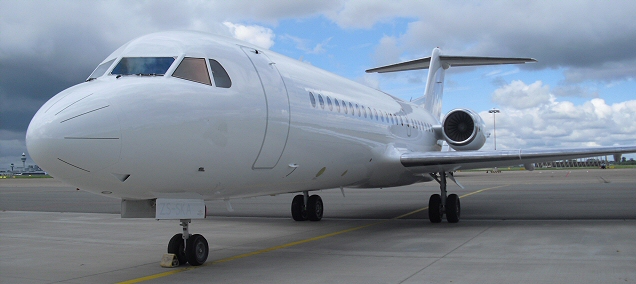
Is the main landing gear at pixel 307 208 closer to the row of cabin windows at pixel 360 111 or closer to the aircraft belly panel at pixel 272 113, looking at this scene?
A: the row of cabin windows at pixel 360 111

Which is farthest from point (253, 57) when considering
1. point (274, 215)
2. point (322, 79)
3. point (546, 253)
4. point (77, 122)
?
point (274, 215)

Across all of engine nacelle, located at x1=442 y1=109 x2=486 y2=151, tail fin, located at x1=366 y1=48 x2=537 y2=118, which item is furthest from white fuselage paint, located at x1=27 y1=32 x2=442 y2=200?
tail fin, located at x1=366 y1=48 x2=537 y2=118

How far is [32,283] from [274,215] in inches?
410

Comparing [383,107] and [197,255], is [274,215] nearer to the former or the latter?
[383,107]

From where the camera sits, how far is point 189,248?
7.68 metres

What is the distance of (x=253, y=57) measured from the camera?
822 cm

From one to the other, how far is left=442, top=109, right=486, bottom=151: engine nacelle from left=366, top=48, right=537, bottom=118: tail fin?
3.10 metres

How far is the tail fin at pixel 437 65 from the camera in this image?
20.5 meters

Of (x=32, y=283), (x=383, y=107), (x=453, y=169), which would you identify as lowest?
(x=32, y=283)

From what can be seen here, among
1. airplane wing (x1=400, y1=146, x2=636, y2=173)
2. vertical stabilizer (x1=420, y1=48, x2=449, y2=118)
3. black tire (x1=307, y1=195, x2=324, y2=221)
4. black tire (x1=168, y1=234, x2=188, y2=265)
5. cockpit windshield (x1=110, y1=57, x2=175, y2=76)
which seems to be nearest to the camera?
cockpit windshield (x1=110, y1=57, x2=175, y2=76)

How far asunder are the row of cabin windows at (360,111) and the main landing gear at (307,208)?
3.10 meters

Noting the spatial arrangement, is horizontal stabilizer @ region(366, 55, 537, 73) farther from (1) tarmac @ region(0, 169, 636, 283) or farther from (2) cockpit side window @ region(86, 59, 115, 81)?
(2) cockpit side window @ region(86, 59, 115, 81)

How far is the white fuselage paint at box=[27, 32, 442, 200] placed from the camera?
5.75 metres

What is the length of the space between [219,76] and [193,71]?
1.18ft
